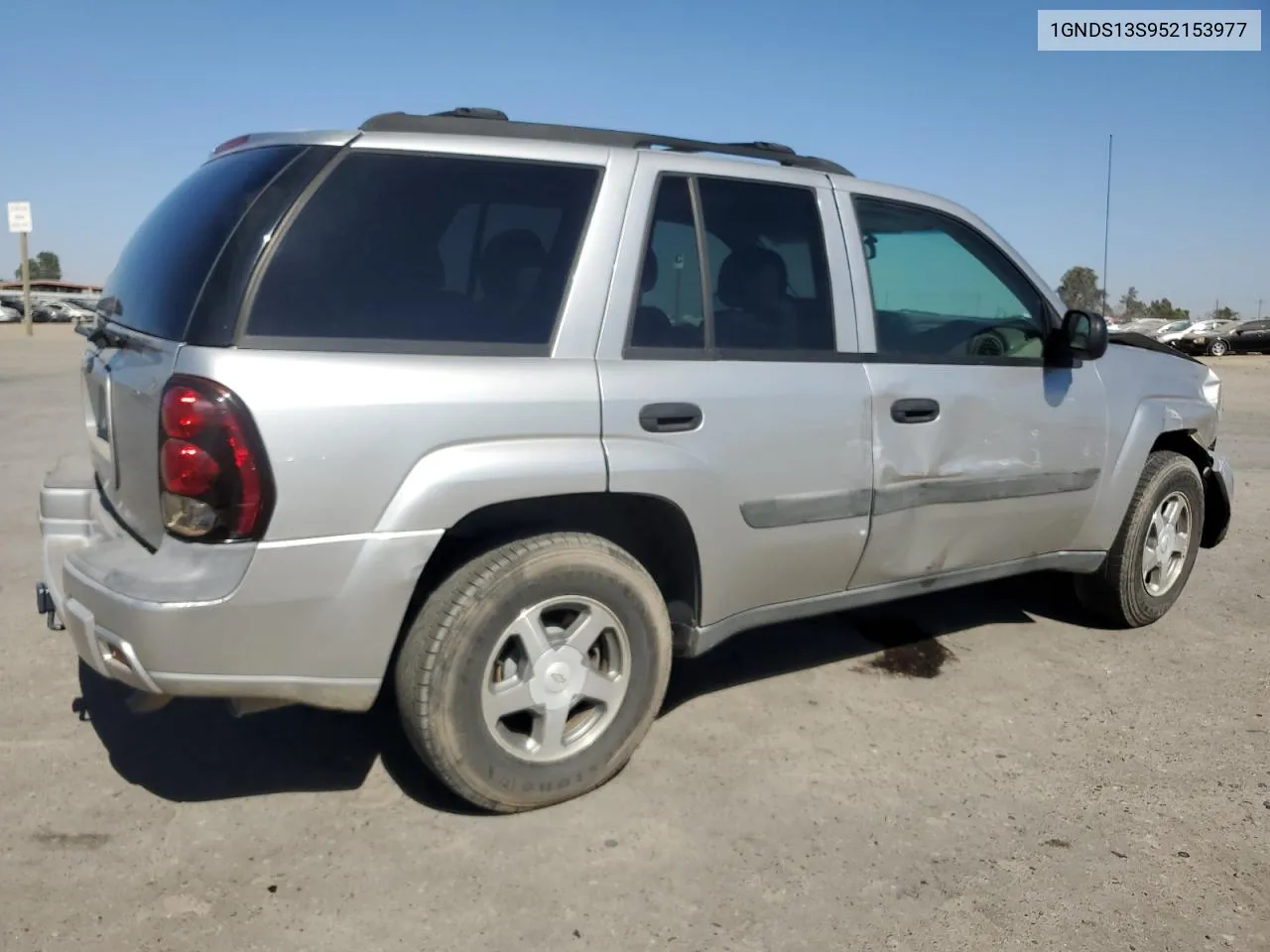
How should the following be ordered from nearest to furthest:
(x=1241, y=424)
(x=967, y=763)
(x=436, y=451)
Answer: (x=436, y=451) → (x=967, y=763) → (x=1241, y=424)

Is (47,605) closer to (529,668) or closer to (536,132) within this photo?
(529,668)

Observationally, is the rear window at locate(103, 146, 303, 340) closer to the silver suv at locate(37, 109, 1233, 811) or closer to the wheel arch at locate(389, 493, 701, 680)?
the silver suv at locate(37, 109, 1233, 811)

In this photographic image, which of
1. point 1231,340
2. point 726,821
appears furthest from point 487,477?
point 1231,340

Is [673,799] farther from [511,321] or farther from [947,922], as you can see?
[511,321]

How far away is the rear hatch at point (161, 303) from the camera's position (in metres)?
2.71

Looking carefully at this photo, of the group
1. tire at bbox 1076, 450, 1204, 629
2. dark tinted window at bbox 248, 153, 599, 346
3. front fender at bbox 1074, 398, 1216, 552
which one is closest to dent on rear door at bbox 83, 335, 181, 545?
dark tinted window at bbox 248, 153, 599, 346

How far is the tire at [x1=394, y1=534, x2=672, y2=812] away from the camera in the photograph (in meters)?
2.88

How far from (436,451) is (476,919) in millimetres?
1155

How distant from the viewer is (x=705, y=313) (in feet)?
11.0

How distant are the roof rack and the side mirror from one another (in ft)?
4.28

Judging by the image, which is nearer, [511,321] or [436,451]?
[436,451]

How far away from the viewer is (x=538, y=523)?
3.16m

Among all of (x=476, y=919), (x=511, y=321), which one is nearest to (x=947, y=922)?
(x=476, y=919)

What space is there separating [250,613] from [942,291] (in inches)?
113
